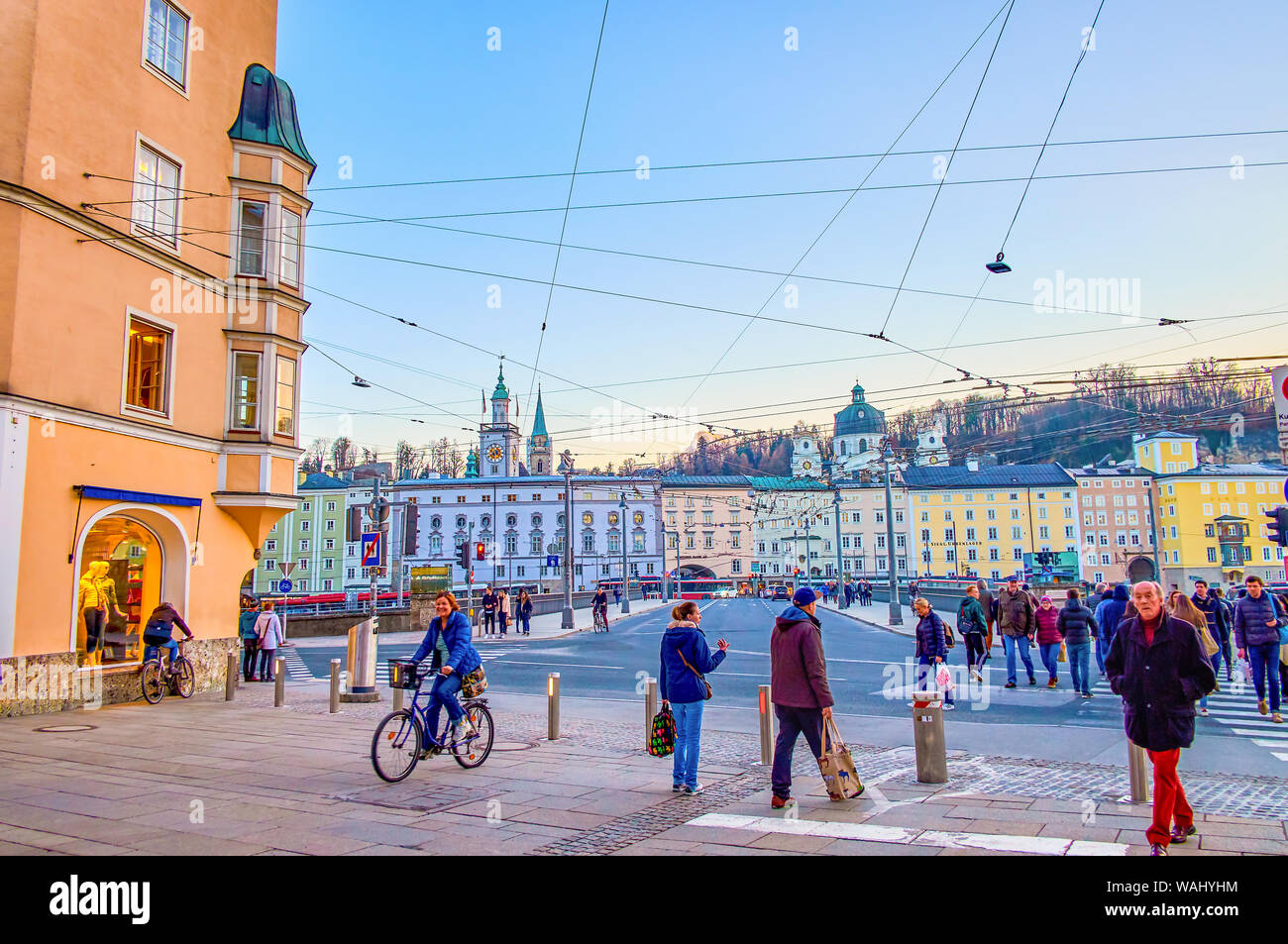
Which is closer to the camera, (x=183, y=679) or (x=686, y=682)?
(x=686, y=682)

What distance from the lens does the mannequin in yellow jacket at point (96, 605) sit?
48.4ft

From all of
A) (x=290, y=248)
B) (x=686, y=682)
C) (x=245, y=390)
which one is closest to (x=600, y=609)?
(x=245, y=390)

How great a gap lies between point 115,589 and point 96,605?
845 millimetres

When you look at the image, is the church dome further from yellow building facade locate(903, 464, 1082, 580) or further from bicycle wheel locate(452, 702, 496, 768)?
bicycle wheel locate(452, 702, 496, 768)

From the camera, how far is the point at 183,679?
15.7 m

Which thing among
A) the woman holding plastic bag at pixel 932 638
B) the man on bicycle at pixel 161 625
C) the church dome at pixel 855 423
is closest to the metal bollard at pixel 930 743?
the woman holding plastic bag at pixel 932 638

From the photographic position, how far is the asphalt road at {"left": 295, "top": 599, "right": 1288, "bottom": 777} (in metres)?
10.4

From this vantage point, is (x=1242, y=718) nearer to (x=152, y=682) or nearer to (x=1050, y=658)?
(x=1050, y=658)

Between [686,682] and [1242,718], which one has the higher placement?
[686,682]

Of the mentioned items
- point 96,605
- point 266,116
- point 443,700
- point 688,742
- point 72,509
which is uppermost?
point 266,116
